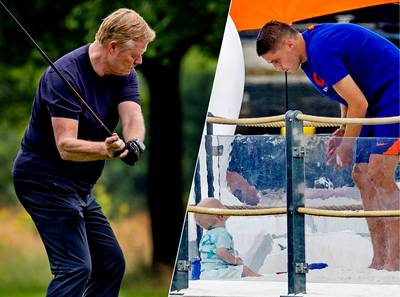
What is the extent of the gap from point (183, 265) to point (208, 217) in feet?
0.88

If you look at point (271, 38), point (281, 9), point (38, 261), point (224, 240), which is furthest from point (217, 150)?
point (38, 261)

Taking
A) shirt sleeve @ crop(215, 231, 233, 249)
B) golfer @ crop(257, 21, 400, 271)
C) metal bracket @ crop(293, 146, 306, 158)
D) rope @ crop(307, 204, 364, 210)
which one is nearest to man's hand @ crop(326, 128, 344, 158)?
golfer @ crop(257, 21, 400, 271)

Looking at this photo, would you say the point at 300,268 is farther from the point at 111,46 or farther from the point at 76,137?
the point at 111,46

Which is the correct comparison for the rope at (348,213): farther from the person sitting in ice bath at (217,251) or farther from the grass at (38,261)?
the grass at (38,261)

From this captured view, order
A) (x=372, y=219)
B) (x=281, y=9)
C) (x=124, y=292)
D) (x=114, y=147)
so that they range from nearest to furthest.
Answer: (x=114, y=147)
(x=372, y=219)
(x=281, y=9)
(x=124, y=292)

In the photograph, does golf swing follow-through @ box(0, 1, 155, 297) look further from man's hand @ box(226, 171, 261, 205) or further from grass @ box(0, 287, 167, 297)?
grass @ box(0, 287, 167, 297)

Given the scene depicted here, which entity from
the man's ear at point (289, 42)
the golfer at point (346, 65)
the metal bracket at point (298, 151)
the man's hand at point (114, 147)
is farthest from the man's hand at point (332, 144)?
the man's hand at point (114, 147)

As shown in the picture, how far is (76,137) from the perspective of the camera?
6195mm

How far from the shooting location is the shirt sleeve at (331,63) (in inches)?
276

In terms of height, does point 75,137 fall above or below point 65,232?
above

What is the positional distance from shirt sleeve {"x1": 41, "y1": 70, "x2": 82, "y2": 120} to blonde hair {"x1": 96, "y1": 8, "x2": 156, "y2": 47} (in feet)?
0.92

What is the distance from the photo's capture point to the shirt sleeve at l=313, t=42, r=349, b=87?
702 centimetres

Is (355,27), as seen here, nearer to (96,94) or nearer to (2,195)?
(96,94)

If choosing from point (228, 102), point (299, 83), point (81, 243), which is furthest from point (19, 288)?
point (81, 243)
